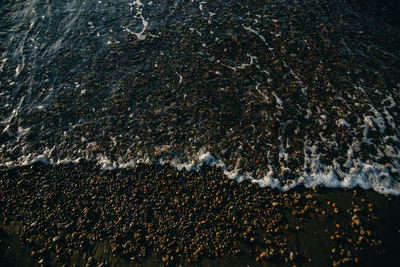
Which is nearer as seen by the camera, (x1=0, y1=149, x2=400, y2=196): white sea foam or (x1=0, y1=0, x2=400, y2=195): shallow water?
(x1=0, y1=149, x2=400, y2=196): white sea foam

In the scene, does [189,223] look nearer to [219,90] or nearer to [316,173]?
[316,173]

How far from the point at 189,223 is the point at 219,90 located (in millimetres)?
5358

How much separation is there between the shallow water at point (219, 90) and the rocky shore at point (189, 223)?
61 centimetres

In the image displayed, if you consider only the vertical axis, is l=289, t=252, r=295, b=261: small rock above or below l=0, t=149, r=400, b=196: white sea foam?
below

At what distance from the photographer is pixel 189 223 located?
19.7ft

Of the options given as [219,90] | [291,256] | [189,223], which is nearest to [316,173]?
[291,256]

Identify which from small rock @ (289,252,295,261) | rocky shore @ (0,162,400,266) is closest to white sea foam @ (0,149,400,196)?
rocky shore @ (0,162,400,266)

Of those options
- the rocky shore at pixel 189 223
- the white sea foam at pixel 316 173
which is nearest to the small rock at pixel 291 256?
the rocky shore at pixel 189 223

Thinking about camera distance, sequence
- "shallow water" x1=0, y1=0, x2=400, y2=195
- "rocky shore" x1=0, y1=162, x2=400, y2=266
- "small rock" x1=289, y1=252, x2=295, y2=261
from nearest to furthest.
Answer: "small rock" x1=289, y1=252, x2=295, y2=261
"rocky shore" x1=0, y1=162, x2=400, y2=266
"shallow water" x1=0, y1=0, x2=400, y2=195

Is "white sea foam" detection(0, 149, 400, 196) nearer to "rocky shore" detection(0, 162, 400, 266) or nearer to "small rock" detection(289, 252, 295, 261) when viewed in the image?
"rocky shore" detection(0, 162, 400, 266)

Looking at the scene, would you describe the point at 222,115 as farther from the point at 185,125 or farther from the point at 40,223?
the point at 40,223

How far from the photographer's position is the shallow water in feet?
24.0

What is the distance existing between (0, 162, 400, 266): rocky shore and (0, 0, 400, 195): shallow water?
0.61 m

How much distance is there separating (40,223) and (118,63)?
7.42 m
